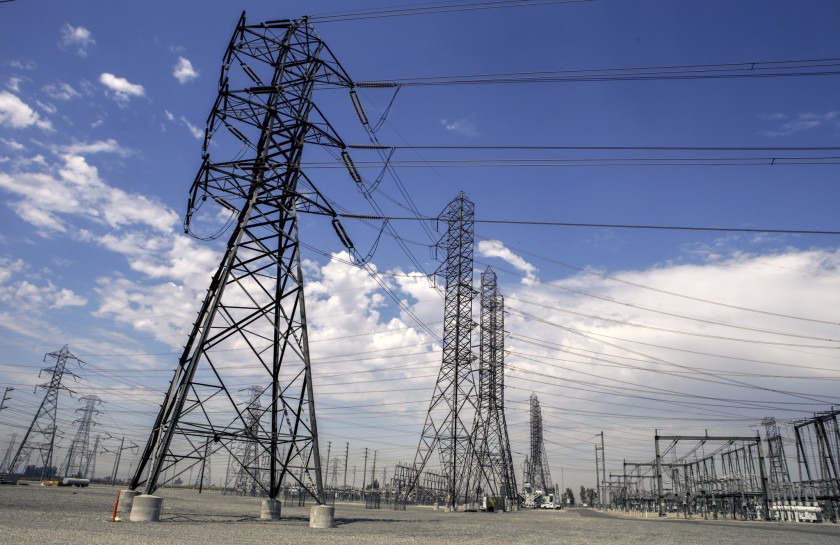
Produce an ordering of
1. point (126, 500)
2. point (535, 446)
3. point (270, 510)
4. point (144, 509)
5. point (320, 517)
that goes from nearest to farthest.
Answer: point (144, 509)
point (126, 500)
point (320, 517)
point (270, 510)
point (535, 446)

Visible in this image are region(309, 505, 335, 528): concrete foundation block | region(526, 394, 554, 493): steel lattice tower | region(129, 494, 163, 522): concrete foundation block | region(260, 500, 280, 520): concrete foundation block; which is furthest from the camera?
region(526, 394, 554, 493): steel lattice tower

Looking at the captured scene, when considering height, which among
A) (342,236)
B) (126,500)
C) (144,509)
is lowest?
(144,509)

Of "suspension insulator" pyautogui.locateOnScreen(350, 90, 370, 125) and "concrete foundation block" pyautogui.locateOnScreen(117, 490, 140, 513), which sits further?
"suspension insulator" pyautogui.locateOnScreen(350, 90, 370, 125)

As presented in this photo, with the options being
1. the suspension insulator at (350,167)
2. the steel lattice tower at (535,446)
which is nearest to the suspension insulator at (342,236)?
the suspension insulator at (350,167)

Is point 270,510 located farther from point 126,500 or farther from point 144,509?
point 144,509

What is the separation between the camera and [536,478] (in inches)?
3543

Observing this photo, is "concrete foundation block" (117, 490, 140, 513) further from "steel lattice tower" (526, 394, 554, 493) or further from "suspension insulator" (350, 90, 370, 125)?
"steel lattice tower" (526, 394, 554, 493)

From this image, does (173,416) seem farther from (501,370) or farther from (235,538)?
(501,370)

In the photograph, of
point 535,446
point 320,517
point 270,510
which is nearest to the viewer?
point 320,517

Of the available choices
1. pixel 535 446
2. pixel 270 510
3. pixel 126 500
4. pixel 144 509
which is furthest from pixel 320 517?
pixel 535 446

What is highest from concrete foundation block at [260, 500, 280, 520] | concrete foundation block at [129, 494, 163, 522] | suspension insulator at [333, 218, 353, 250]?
suspension insulator at [333, 218, 353, 250]

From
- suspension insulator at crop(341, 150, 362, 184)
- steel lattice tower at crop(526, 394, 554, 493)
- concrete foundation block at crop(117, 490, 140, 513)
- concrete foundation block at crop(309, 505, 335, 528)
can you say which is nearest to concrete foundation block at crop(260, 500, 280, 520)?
concrete foundation block at crop(309, 505, 335, 528)

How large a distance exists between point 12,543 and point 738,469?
69791 millimetres

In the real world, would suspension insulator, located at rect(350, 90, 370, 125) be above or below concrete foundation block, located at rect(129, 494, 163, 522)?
above
